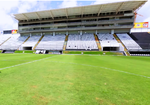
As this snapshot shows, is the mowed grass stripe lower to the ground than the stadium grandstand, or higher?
lower

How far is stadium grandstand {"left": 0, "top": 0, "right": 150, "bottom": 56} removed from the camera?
35719 mm

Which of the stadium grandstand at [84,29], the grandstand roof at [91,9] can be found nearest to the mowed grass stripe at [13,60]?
the stadium grandstand at [84,29]

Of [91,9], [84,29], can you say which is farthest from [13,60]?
[91,9]

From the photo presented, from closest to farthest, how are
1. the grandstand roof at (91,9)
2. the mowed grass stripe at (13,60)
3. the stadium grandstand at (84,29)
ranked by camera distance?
the mowed grass stripe at (13,60), the grandstand roof at (91,9), the stadium grandstand at (84,29)

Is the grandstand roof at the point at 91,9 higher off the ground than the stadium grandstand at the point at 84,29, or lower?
higher

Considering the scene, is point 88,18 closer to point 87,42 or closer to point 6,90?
point 87,42

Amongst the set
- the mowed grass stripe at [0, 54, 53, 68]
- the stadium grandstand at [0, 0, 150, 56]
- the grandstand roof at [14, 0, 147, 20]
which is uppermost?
the grandstand roof at [14, 0, 147, 20]

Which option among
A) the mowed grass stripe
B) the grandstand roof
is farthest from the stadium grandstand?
the mowed grass stripe

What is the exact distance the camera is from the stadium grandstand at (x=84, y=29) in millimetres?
35719

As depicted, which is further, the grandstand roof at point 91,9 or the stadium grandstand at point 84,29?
the stadium grandstand at point 84,29

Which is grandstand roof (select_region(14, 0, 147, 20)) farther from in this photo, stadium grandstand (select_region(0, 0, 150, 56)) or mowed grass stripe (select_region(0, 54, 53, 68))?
mowed grass stripe (select_region(0, 54, 53, 68))

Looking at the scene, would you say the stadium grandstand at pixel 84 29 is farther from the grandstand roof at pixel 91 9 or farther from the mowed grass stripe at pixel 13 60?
the mowed grass stripe at pixel 13 60

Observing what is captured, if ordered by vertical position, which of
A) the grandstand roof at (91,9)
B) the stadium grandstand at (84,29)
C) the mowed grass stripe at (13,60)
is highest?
the grandstand roof at (91,9)

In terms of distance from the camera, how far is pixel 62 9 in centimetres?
3881
